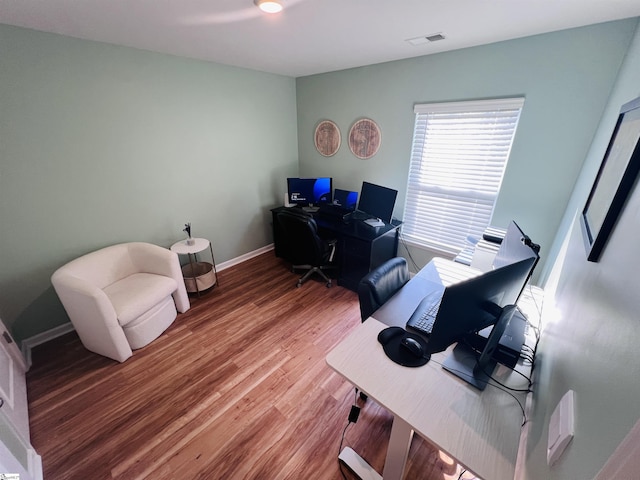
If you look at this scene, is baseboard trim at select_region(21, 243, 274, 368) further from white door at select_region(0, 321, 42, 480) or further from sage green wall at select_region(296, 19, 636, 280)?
sage green wall at select_region(296, 19, 636, 280)

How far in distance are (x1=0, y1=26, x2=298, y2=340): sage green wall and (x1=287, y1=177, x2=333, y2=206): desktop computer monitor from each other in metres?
0.65

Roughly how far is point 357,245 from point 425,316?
4.59ft

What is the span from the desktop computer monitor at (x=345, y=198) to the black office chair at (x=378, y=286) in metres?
1.60

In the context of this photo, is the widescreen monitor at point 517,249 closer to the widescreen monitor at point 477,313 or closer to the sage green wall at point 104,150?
the widescreen monitor at point 477,313

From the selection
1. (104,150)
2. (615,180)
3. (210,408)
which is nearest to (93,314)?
(210,408)

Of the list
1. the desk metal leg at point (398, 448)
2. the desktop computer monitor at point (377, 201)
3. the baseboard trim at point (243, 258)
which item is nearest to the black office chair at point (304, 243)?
the desktop computer monitor at point (377, 201)

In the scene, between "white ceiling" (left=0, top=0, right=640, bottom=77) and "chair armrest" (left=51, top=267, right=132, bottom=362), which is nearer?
"white ceiling" (left=0, top=0, right=640, bottom=77)

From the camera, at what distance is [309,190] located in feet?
10.9

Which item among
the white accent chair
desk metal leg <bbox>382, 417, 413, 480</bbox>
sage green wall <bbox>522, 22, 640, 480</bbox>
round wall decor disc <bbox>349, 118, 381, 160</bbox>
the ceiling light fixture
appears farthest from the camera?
round wall decor disc <bbox>349, 118, 381, 160</bbox>

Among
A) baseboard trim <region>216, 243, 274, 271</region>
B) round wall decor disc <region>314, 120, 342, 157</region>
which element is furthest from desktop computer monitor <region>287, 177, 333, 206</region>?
baseboard trim <region>216, 243, 274, 271</region>

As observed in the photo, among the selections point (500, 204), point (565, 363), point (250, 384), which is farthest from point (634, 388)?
point (500, 204)

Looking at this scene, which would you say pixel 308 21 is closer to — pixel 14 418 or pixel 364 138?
pixel 364 138

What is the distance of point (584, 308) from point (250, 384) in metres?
1.88

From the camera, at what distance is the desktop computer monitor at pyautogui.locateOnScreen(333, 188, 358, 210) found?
10.2 feet
